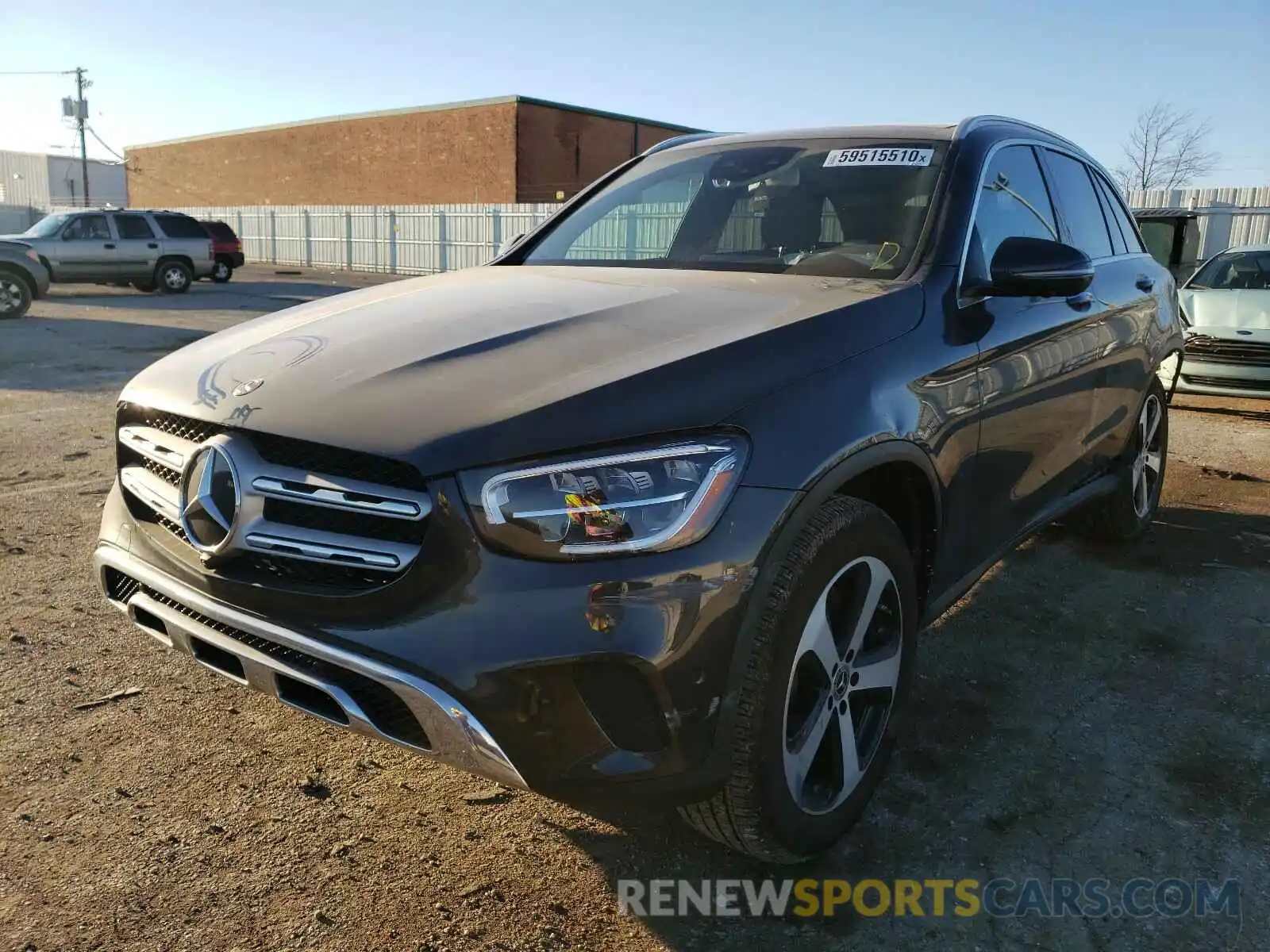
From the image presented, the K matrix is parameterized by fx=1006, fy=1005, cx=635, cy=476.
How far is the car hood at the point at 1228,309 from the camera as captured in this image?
8.83 metres

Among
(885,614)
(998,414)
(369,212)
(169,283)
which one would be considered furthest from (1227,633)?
(369,212)

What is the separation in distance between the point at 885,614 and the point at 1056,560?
8.28 feet

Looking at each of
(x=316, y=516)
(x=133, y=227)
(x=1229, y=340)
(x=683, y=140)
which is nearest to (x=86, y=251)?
(x=133, y=227)

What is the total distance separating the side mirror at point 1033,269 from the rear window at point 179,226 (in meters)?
20.9

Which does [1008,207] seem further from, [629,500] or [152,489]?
[152,489]

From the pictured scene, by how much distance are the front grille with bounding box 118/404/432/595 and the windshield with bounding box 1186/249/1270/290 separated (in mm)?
9865

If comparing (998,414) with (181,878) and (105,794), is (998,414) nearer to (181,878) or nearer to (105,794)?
(181,878)

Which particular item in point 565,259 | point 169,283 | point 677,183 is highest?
point 677,183

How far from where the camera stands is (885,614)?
2.48 m

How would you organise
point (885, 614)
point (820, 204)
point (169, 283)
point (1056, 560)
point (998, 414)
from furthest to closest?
point (169, 283) → point (1056, 560) → point (820, 204) → point (998, 414) → point (885, 614)

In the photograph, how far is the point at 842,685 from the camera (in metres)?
2.33

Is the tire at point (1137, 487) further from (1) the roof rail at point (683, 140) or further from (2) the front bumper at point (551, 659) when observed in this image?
(2) the front bumper at point (551, 659)

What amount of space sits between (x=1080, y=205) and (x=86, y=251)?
2000 cm

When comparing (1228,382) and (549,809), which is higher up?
(1228,382)
